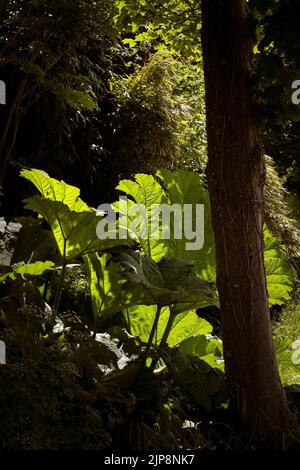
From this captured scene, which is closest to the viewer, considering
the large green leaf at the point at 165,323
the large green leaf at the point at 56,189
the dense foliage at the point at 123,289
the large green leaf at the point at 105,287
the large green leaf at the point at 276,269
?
the dense foliage at the point at 123,289

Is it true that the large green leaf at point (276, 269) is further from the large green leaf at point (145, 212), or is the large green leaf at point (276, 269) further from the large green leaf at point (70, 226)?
the large green leaf at point (70, 226)

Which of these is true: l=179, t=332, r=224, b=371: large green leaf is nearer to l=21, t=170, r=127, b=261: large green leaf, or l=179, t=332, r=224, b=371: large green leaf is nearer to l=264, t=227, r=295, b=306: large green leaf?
l=264, t=227, r=295, b=306: large green leaf

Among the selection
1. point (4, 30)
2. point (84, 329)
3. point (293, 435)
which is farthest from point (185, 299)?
point (4, 30)

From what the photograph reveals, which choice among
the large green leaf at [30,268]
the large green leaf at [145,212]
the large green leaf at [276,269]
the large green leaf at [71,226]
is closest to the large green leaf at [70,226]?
the large green leaf at [71,226]

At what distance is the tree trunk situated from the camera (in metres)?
2.75

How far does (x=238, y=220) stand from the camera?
2.78 metres

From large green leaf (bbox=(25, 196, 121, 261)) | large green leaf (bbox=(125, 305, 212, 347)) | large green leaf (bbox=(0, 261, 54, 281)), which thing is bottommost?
large green leaf (bbox=(125, 305, 212, 347))

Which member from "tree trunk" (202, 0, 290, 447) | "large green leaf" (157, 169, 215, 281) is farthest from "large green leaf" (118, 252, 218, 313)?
"large green leaf" (157, 169, 215, 281)

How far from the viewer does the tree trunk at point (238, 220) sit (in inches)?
108

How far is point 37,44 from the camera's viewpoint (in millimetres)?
4797

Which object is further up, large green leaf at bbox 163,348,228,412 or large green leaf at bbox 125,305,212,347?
large green leaf at bbox 125,305,212,347

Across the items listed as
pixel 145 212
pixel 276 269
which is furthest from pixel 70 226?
pixel 276 269
